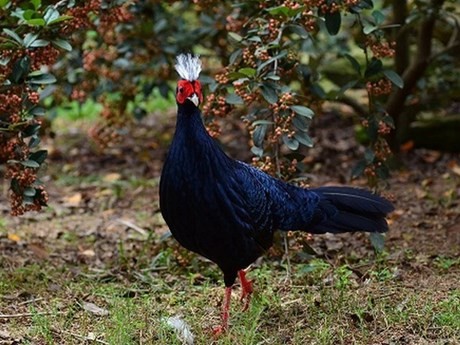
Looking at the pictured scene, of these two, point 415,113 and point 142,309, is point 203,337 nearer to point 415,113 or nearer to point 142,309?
point 142,309

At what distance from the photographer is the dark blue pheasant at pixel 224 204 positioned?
376cm

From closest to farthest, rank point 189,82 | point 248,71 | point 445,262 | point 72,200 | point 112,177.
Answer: point 189,82
point 248,71
point 445,262
point 72,200
point 112,177

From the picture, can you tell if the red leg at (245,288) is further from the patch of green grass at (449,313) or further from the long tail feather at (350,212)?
the patch of green grass at (449,313)

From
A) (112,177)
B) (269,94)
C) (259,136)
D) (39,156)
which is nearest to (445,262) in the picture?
(259,136)

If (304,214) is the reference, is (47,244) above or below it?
below

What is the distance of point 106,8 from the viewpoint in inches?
186

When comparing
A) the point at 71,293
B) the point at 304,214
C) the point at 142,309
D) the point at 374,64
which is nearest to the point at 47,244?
the point at 71,293

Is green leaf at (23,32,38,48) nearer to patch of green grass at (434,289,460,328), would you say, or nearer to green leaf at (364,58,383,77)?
green leaf at (364,58,383,77)

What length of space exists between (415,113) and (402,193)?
3.57 feet

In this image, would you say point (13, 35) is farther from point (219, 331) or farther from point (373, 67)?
point (373, 67)

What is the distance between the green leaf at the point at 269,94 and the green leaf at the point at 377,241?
98 cm

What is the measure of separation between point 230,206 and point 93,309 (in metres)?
0.92

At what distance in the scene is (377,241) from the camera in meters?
4.68

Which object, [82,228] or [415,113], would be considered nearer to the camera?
[82,228]
